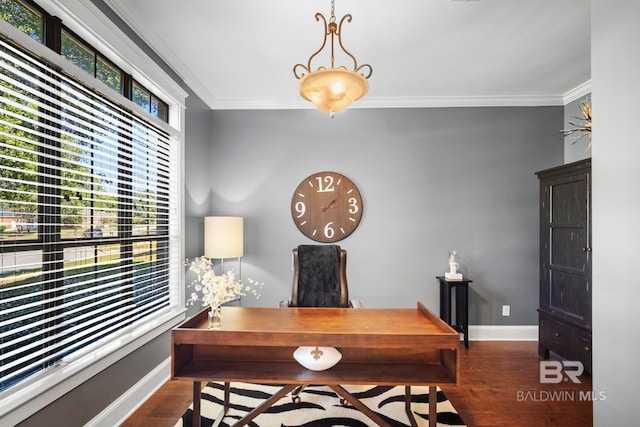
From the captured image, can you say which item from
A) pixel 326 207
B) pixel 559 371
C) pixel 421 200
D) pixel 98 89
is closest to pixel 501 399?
pixel 559 371

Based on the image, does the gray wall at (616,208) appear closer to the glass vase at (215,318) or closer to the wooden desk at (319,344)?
the wooden desk at (319,344)

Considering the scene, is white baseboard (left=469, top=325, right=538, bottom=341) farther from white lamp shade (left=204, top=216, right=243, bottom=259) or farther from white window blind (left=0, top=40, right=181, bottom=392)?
white window blind (left=0, top=40, right=181, bottom=392)

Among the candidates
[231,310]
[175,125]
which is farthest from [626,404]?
[175,125]

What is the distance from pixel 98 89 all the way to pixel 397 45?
2092mm

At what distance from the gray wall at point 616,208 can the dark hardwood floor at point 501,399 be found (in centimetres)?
85

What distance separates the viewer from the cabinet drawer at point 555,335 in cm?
283

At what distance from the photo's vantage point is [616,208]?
50.9 inches

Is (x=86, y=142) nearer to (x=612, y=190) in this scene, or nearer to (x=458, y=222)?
(x=612, y=190)

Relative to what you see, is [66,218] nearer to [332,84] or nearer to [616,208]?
[332,84]

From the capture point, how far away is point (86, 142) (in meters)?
1.86

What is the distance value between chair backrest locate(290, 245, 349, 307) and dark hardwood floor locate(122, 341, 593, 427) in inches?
41.4

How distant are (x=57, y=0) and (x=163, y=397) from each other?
258cm

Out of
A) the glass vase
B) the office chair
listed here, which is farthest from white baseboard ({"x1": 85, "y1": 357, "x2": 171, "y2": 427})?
the office chair

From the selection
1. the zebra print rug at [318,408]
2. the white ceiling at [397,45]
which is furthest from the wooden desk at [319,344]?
the white ceiling at [397,45]
